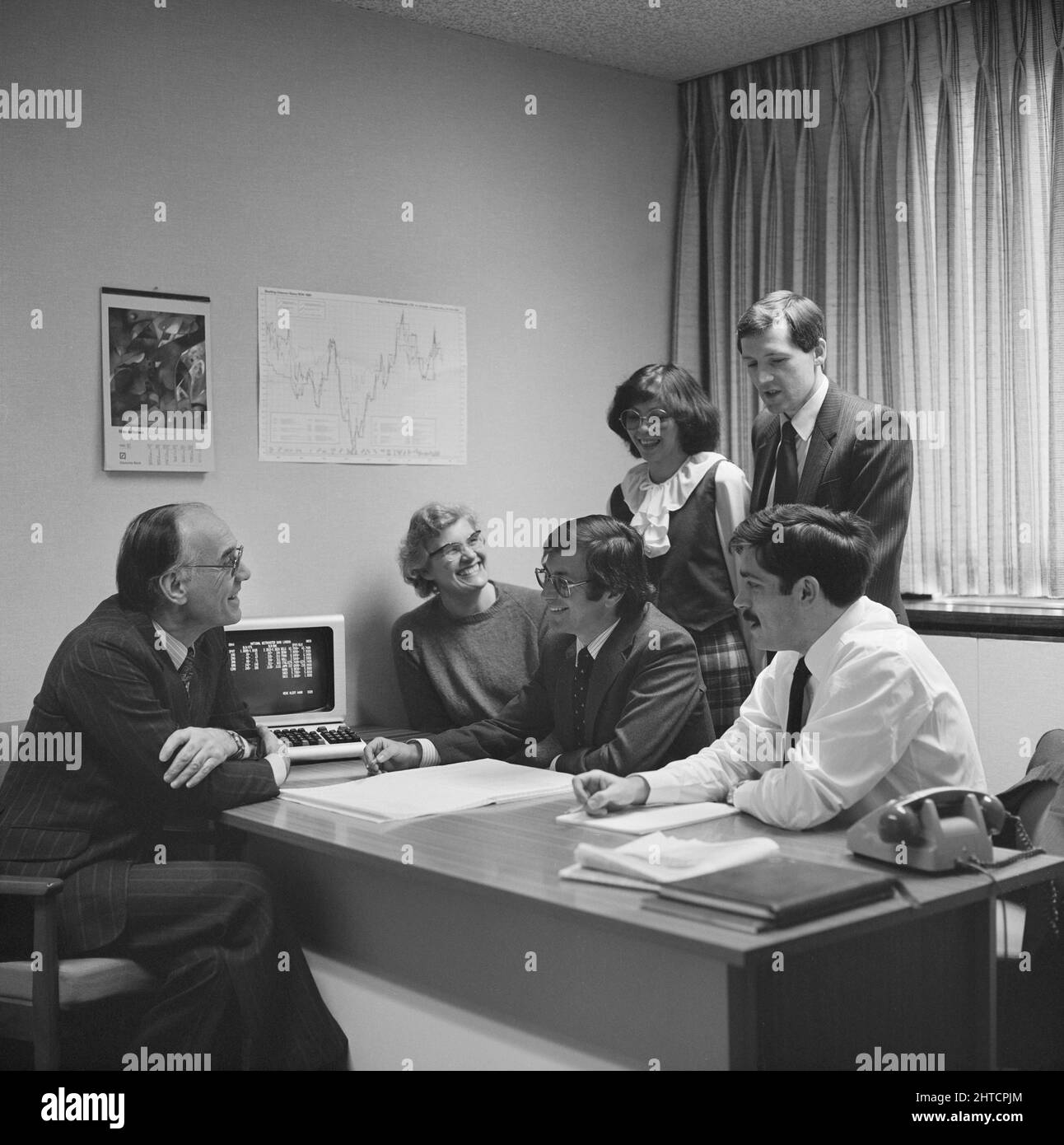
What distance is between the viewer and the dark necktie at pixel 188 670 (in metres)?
2.78

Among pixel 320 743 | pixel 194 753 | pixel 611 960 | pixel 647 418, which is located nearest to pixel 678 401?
pixel 647 418

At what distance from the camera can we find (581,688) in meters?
2.97

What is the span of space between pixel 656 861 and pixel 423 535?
1994mm

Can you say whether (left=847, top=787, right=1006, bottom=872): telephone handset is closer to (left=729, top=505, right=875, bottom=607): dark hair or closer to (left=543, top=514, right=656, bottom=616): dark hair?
(left=729, top=505, right=875, bottom=607): dark hair

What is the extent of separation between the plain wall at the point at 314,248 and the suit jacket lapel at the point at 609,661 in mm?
1312

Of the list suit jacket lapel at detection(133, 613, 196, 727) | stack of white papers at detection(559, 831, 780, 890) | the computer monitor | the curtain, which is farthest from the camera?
the curtain

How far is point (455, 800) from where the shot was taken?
101 inches

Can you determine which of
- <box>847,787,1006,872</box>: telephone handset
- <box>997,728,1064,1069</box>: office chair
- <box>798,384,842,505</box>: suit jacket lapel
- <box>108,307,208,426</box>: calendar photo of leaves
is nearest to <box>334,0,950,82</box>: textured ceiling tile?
<box>108,307,208,426</box>: calendar photo of leaves

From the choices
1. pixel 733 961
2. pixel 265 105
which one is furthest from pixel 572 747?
pixel 265 105

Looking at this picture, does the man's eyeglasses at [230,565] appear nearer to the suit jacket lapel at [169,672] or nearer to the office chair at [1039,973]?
the suit jacket lapel at [169,672]

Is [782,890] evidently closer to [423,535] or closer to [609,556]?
[609,556]

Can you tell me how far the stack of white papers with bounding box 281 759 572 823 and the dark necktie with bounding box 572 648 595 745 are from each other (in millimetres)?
158

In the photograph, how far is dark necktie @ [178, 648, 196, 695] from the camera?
2777 millimetres

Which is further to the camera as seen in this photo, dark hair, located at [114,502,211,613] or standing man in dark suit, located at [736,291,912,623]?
standing man in dark suit, located at [736,291,912,623]
